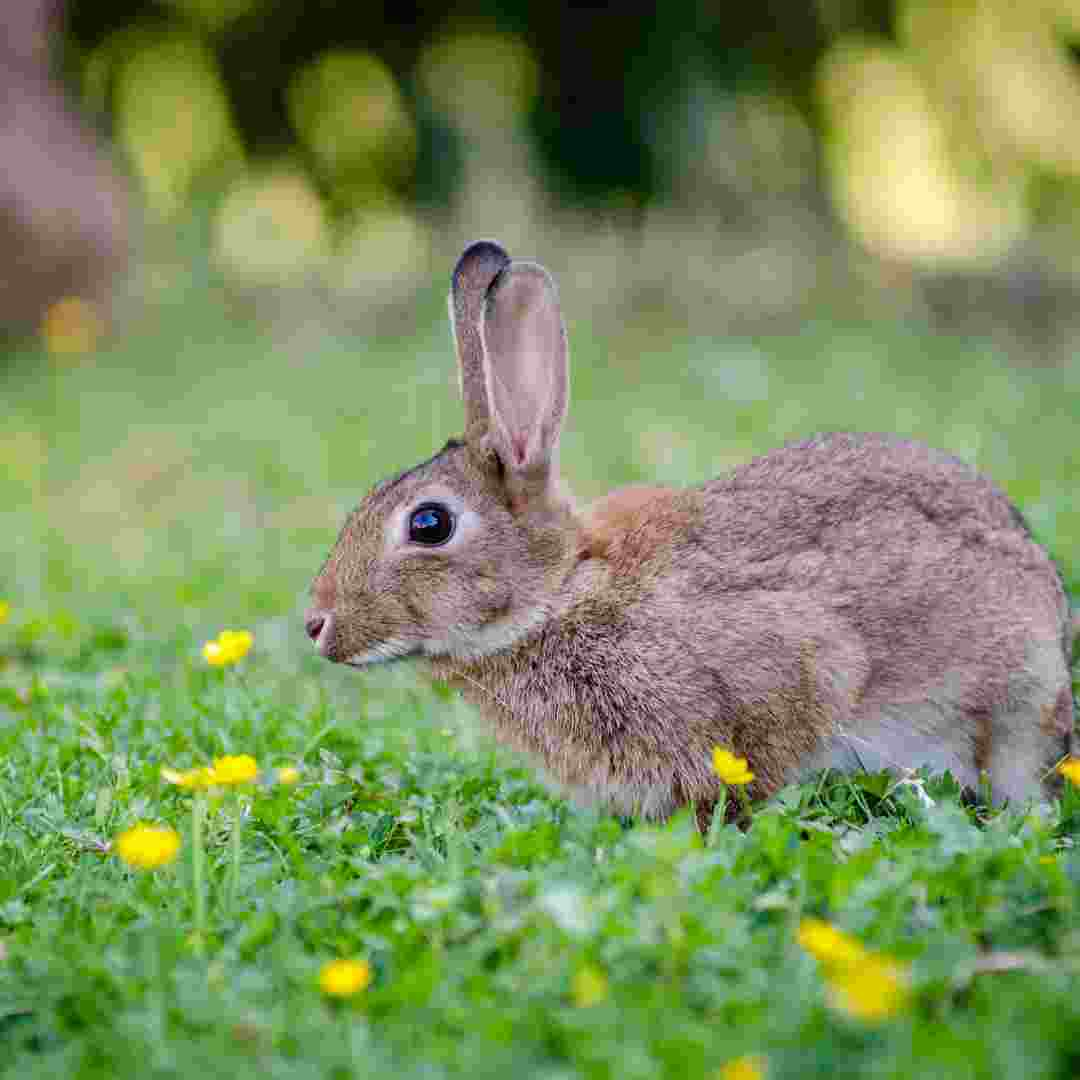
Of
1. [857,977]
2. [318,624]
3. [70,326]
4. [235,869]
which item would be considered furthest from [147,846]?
[70,326]

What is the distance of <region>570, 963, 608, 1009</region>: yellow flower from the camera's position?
242 cm

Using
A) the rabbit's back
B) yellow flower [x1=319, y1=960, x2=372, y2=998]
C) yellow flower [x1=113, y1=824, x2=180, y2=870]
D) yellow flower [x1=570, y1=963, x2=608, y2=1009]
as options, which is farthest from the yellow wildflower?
yellow flower [x1=570, y1=963, x2=608, y2=1009]

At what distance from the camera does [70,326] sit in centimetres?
1176

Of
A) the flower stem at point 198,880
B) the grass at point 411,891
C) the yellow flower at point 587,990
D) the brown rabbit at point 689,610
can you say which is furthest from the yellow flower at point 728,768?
the flower stem at point 198,880

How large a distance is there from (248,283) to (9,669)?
867 centimetres

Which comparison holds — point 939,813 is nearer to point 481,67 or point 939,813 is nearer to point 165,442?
point 165,442

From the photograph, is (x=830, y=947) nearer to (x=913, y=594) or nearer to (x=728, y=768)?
(x=728, y=768)

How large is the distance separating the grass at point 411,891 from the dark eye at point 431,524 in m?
0.73

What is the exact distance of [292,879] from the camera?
3.39 m

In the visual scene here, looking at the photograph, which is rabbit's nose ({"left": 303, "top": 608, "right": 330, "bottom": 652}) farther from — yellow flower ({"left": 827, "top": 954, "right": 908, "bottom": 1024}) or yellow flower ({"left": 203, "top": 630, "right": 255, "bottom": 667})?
yellow flower ({"left": 827, "top": 954, "right": 908, "bottom": 1024})

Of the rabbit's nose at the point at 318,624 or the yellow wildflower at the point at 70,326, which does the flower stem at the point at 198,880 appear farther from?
the yellow wildflower at the point at 70,326

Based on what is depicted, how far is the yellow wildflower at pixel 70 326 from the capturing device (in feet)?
36.7

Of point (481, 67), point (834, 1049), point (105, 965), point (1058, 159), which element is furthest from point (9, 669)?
point (1058, 159)

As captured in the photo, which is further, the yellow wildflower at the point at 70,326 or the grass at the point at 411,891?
the yellow wildflower at the point at 70,326
